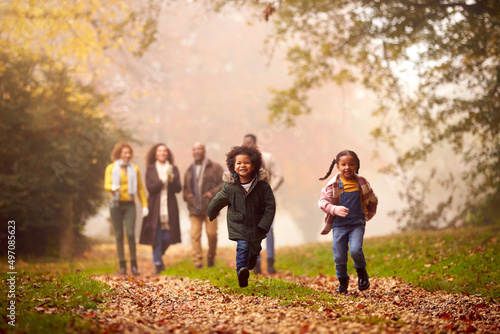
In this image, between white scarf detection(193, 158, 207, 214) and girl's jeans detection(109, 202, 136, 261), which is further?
white scarf detection(193, 158, 207, 214)

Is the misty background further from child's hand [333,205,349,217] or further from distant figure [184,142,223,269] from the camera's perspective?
child's hand [333,205,349,217]

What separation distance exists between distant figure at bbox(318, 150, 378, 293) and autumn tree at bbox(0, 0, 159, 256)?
337 inches

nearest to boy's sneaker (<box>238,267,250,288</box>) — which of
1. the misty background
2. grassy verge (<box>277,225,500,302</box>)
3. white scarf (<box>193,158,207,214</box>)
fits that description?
grassy verge (<box>277,225,500,302</box>)

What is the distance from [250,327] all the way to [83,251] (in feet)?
42.6

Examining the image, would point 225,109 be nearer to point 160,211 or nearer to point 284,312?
point 160,211

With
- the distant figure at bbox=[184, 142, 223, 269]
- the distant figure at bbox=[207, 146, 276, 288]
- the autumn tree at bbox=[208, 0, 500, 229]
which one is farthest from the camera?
the autumn tree at bbox=[208, 0, 500, 229]

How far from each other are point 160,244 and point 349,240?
15.9ft

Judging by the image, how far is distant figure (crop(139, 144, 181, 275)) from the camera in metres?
9.89

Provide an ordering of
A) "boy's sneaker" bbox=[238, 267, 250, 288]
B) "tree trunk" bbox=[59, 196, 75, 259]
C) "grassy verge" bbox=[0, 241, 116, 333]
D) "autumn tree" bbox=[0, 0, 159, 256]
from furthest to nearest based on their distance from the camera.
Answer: "tree trunk" bbox=[59, 196, 75, 259] → "autumn tree" bbox=[0, 0, 159, 256] → "boy's sneaker" bbox=[238, 267, 250, 288] → "grassy verge" bbox=[0, 241, 116, 333]

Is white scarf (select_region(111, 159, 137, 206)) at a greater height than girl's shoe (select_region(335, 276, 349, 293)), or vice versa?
white scarf (select_region(111, 159, 137, 206))

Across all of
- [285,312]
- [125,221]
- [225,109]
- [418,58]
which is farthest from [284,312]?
[225,109]

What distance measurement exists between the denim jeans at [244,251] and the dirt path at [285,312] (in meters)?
0.43

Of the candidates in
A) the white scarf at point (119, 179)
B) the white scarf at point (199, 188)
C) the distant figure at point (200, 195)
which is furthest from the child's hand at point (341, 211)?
the white scarf at point (119, 179)

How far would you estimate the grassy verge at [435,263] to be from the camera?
277 inches
